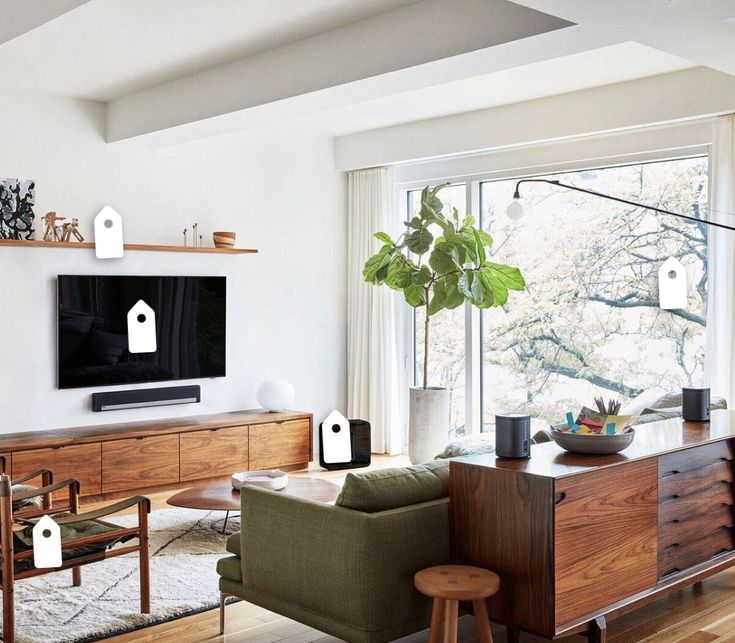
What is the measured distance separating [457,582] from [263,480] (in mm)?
2087

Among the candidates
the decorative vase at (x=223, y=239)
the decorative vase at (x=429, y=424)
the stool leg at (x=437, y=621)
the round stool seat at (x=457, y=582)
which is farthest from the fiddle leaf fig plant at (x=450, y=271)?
the stool leg at (x=437, y=621)

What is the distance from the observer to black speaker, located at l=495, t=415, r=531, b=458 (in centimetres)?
332

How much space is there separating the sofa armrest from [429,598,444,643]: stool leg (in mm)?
191

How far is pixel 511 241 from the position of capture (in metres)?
7.07

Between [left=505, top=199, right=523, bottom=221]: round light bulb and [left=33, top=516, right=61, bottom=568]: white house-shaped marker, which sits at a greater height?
[left=505, top=199, right=523, bottom=221]: round light bulb

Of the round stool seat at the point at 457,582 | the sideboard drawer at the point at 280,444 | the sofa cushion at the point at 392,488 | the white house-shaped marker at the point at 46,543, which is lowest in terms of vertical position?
the sideboard drawer at the point at 280,444

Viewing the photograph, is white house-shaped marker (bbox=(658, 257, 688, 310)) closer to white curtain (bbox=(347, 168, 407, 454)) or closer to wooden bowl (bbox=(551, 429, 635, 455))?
wooden bowl (bbox=(551, 429, 635, 455))

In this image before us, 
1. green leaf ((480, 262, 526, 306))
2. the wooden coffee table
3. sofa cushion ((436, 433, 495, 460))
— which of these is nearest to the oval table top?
the wooden coffee table

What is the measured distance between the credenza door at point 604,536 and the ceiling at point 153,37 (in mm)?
2467

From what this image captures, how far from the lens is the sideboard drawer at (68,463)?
5.75m

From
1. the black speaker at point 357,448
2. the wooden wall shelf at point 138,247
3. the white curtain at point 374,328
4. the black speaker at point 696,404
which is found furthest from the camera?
the white curtain at point 374,328

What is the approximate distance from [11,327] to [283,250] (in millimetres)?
2378

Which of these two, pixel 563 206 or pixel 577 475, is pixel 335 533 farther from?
pixel 563 206

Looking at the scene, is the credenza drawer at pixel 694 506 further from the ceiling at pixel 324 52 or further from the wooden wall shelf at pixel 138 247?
the wooden wall shelf at pixel 138 247
